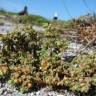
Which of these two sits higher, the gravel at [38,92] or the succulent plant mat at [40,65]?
the succulent plant mat at [40,65]

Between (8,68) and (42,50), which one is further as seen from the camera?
(42,50)

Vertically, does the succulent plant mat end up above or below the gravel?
above

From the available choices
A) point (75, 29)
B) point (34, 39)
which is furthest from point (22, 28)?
point (75, 29)

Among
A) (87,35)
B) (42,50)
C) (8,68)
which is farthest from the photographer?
A: (87,35)

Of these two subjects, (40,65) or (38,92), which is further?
(40,65)

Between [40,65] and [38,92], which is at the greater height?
[40,65]

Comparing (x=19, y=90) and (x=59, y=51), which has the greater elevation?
(x=59, y=51)

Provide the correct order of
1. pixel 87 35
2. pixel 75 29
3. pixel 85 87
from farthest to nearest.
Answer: pixel 75 29 → pixel 87 35 → pixel 85 87

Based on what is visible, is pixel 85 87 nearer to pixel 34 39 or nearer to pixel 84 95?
pixel 84 95
